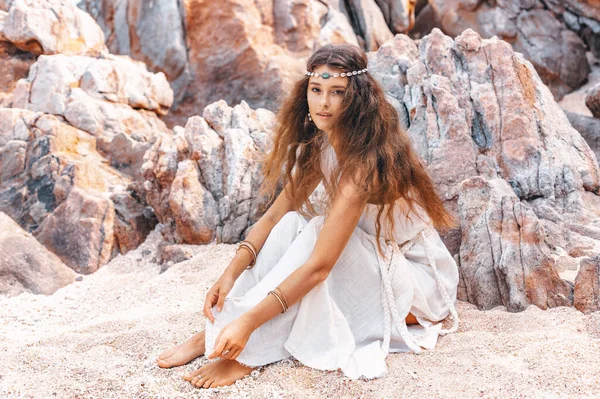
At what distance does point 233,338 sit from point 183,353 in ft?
1.48

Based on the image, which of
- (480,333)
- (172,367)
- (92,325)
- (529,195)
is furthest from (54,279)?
(529,195)

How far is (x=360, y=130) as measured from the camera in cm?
263

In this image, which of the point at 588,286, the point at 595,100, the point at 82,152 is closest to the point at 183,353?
the point at 588,286

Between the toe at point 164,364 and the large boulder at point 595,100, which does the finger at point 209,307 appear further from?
the large boulder at point 595,100

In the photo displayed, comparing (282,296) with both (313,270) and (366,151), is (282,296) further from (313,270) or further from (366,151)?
(366,151)

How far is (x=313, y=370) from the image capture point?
2342mm

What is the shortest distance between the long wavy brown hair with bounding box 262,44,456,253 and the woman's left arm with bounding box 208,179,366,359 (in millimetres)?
75

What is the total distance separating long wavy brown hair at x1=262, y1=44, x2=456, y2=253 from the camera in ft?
8.31

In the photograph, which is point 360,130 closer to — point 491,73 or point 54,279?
point 491,73

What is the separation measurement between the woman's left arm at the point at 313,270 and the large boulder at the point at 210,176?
237cm

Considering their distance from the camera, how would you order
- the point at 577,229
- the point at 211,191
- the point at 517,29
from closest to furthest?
the point at 577,229 → the point at 211,191 → the point at 517,29

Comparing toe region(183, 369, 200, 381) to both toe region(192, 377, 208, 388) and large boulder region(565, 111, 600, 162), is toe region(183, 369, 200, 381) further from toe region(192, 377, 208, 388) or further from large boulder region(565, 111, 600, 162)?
large boulder region(565, 111, 600, 162)

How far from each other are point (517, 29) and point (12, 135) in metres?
8.92

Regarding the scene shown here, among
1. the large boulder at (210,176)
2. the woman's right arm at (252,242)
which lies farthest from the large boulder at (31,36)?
the woman's right arm at (252,242)
